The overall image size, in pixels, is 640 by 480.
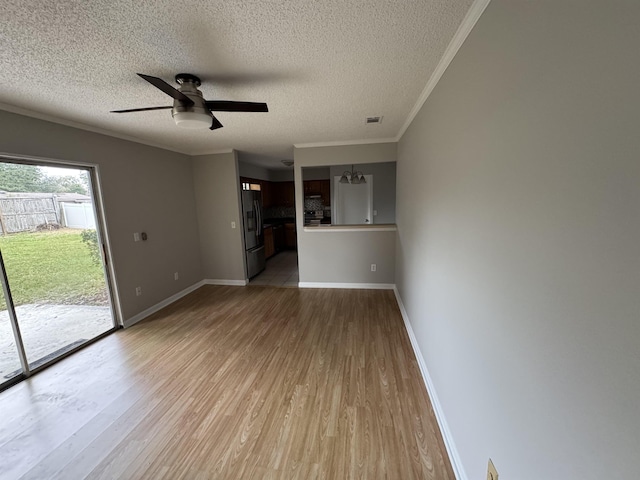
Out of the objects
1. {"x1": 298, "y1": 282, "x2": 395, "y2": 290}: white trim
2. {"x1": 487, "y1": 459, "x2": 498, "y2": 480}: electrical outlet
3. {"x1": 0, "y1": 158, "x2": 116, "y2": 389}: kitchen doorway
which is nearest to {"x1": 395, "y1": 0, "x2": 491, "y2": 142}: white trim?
{"x1": 487, "y1": 459, "x2": 498, "y2": 480}: electrical outlet

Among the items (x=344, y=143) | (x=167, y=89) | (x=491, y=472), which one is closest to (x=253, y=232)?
(x=344, y=143)

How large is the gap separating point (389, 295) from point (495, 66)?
3.41 metres

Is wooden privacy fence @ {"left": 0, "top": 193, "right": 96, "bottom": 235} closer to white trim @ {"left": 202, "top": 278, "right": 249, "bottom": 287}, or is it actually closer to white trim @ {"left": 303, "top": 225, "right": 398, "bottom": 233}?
white trim @ {"left": 202, "top": 278, "right": 249, "bottom": 287}

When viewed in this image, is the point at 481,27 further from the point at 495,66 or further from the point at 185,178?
the point at 185,178

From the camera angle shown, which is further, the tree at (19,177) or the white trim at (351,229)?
the white trim at (351,229)

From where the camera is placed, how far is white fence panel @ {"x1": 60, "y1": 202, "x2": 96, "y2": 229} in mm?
2716

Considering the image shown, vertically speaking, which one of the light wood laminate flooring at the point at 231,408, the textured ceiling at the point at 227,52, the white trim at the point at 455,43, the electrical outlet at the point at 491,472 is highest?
the textured ceiling at the point at 227,52

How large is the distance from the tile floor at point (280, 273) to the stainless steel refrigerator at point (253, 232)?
197 mm

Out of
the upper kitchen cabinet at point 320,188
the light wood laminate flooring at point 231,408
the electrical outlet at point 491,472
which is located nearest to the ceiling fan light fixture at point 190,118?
the light wood laminate flooring at point 231,408

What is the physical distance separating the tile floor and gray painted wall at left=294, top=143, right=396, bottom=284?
1.93 feet

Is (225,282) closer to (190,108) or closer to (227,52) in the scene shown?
(190,108)

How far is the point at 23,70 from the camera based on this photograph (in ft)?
5.48

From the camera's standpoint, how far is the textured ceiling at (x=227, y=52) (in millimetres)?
1231

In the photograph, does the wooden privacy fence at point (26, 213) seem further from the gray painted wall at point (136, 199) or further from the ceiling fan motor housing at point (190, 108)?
the ceiling fan motor housing at point (190, 108)
